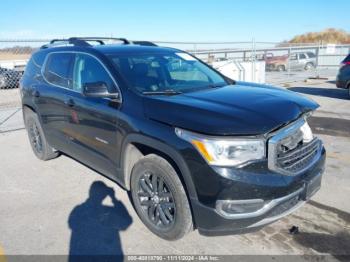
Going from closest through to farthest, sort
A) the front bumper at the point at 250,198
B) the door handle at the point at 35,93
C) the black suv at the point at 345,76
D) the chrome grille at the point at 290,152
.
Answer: the front bumper at the point at 250,198 < the chrome grille at the point at 290,152 < the door handle at the point at 35,93 < the black suv at the point at 345,76

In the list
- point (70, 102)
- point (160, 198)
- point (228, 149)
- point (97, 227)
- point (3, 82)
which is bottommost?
point (97, 227)

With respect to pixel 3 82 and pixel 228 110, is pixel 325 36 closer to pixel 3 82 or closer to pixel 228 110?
pixel 3 82

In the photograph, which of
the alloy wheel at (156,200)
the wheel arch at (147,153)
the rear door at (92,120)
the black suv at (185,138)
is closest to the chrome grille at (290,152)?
the black suv at (185,138)

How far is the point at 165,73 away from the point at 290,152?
1.81 metres

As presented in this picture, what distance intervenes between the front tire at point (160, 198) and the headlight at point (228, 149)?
43 centimetres

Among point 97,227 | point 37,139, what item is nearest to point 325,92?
point 37,139

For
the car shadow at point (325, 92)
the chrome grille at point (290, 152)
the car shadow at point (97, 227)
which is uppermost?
the chrome grille at point (290, 152)

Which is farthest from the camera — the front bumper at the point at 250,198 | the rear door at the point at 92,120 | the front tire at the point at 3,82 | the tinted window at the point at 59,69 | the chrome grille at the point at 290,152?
the front tire at the point at 3,82

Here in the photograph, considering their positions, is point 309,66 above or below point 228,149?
below

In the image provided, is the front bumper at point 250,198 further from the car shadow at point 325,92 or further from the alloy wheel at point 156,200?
the car shadow at point 325,92

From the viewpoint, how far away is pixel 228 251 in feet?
10.0

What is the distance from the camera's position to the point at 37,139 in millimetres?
5625

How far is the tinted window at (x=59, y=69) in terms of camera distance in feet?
14.4

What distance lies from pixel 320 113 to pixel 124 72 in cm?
666
